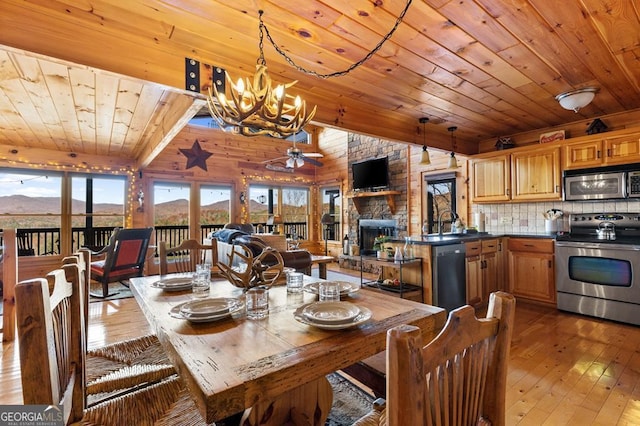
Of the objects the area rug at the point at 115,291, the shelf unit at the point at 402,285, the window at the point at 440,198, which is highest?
the window at the point at 440,198

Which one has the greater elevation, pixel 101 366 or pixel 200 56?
pixel 200 56

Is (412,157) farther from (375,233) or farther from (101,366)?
(101,366)

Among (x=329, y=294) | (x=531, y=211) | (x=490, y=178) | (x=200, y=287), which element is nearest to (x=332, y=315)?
(x=329, y=294)

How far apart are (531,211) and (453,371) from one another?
4.72 m

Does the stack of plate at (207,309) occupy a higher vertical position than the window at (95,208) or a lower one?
lower

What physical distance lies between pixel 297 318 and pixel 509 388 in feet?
6.14

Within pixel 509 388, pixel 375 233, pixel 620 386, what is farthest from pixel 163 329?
pixel 375 233

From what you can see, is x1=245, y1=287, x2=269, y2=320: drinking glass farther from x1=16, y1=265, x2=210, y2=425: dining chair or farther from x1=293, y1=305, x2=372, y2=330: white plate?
x1=16, y1=265, x2=210, y2=425: dining chair

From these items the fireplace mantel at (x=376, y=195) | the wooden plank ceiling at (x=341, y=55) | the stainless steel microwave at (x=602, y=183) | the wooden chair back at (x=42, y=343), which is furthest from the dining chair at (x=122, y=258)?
the stainless steel microwave at (x=602, y=183)

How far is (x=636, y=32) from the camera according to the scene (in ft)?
6.75

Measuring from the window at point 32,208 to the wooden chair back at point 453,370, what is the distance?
7.02 metres

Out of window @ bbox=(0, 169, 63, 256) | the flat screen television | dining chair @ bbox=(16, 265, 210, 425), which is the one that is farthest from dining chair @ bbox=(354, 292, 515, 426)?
window @ bbox=(0, 169, 63, 256)

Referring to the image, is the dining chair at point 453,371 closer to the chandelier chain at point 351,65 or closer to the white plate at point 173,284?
the white plate at point 173,284

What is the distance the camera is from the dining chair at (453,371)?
0.60 metres
